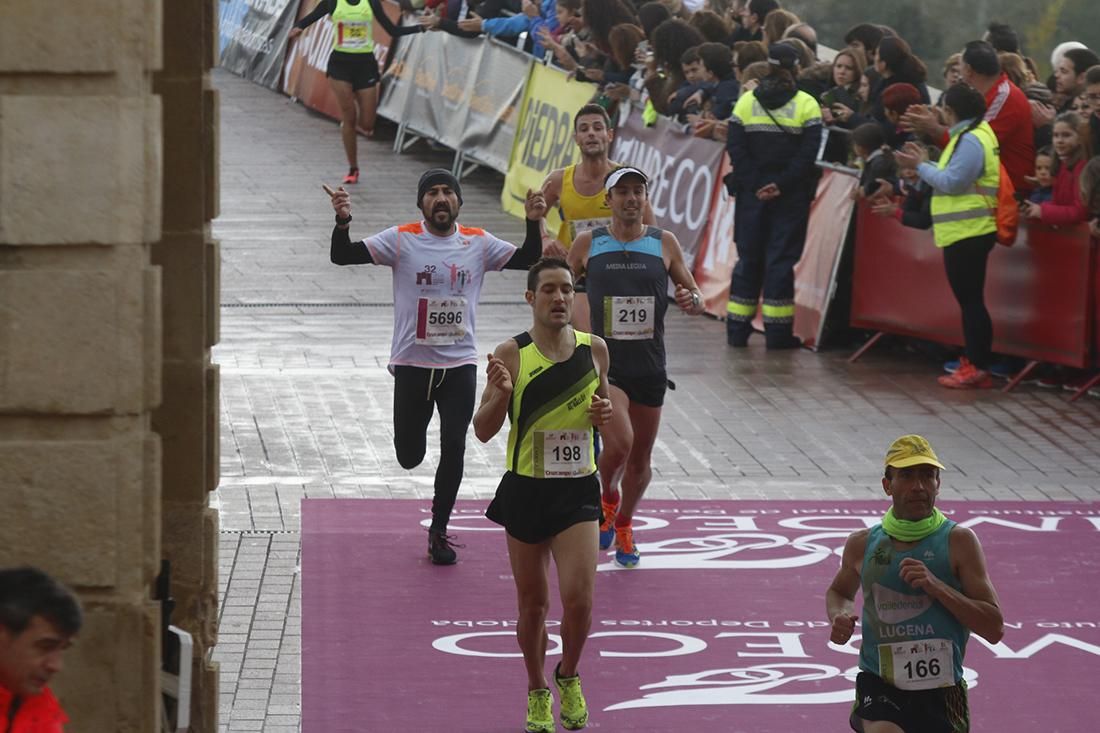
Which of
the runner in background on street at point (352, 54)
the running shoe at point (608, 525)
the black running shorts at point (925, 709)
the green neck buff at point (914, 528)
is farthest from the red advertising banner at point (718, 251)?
the black running shorts at point (925, 709)

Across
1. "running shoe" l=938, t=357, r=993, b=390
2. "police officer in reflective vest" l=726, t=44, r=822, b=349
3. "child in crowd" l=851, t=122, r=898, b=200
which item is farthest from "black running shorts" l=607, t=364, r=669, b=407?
"police officer in reflective vest" l=726, t=44, r=822, b=349

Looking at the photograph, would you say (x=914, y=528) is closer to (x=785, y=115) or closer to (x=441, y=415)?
(x=441, y=415)

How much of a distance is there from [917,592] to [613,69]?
1344 centimetres

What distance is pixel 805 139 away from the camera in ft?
53.4

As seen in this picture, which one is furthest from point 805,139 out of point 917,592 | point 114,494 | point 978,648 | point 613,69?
point 114,494

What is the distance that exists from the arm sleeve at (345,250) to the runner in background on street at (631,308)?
3.76 ft

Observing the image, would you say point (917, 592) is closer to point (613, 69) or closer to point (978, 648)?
point (978, 648)

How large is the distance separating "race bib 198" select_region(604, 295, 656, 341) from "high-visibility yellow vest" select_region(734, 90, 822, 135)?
5.89m

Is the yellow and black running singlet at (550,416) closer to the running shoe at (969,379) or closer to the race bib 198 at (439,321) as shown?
the race bib 198 at (439,321)

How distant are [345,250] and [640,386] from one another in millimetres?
1669

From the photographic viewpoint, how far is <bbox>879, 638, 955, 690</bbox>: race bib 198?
680cm

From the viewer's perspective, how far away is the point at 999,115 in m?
15.3

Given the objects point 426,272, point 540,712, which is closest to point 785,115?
point 426,272

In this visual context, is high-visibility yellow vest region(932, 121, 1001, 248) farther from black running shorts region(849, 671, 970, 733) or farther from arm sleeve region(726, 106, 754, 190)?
black running shorts region(849, 671, 970, 733)
